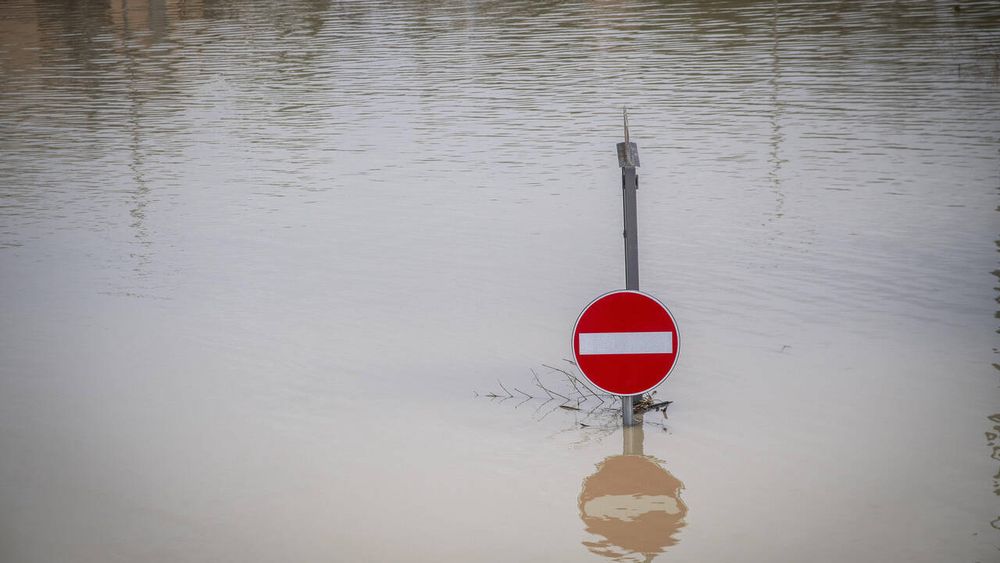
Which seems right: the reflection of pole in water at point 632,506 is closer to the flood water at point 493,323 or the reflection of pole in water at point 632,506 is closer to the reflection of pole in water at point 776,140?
the flood water at point 493,323

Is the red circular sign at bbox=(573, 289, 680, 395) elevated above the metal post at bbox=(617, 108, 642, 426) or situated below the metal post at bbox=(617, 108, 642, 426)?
below

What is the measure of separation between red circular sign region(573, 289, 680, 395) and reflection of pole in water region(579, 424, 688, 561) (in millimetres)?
377

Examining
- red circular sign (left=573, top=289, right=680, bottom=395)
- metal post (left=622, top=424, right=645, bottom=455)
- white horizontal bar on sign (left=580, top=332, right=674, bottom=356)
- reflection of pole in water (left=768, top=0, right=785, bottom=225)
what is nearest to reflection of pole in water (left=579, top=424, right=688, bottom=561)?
metal post (left=622, top=424, right=645, bottom=455)

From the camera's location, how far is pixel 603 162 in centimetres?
1241

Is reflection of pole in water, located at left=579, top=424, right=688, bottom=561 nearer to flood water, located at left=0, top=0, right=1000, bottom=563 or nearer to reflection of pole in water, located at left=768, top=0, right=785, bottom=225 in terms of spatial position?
flood water, located at left=0, top=0, right=1000, bottom=563

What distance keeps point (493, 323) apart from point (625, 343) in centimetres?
237

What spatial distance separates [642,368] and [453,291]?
10.4 ft

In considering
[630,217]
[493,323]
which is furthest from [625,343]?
[493,323]

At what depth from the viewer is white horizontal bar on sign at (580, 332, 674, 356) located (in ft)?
17.1

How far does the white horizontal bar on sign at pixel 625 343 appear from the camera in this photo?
520 cm

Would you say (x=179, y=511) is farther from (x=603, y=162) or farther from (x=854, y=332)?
(x=603, y=162)

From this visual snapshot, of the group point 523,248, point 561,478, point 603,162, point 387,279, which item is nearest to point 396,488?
point 561,478

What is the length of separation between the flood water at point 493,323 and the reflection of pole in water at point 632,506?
0.07 ft

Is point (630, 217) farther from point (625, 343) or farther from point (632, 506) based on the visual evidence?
point (632, 506)
